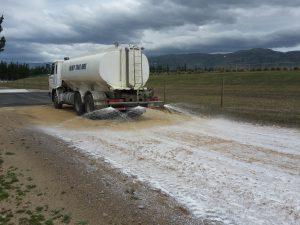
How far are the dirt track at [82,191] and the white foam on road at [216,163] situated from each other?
0.34 meters

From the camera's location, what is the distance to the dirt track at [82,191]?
700 centimetres

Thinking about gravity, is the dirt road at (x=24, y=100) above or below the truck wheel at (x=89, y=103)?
below

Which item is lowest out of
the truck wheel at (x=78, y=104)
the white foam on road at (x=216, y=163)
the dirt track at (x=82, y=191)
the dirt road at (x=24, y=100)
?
the dirt road at (x=24, y=100)

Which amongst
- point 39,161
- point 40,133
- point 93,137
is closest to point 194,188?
point 39,161

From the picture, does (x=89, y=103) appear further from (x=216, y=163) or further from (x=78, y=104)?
(x=216, y=163)

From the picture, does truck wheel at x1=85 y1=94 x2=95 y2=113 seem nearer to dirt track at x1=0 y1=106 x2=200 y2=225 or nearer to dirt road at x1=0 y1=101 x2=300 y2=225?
dirt road at x1=0 y1=101 x2=300 y2=225

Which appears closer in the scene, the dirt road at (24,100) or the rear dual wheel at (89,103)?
the rear dual wheel at (89,103)

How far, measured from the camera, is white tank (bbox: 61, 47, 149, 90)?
61.4 feet

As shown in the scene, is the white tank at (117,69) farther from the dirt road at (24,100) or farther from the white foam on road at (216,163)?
the dirt road at (24,100)

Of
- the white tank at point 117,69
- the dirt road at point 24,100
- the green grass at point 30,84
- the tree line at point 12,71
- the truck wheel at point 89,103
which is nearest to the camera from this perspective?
the white tank at point 117,69

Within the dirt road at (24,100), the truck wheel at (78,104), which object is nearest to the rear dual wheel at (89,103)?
the truck wheel at (78,104)

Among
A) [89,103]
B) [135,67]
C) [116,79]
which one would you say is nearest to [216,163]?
[116,79]

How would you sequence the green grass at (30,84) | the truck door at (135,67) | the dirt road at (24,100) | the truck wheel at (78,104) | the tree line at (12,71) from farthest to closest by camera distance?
the tree line at (12,71) < the green grass at (30,84) < the dirt road at (24,100) < the truck wheel at (78,104) < the truck door at (135,67)

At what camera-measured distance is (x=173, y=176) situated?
892 centimetres
